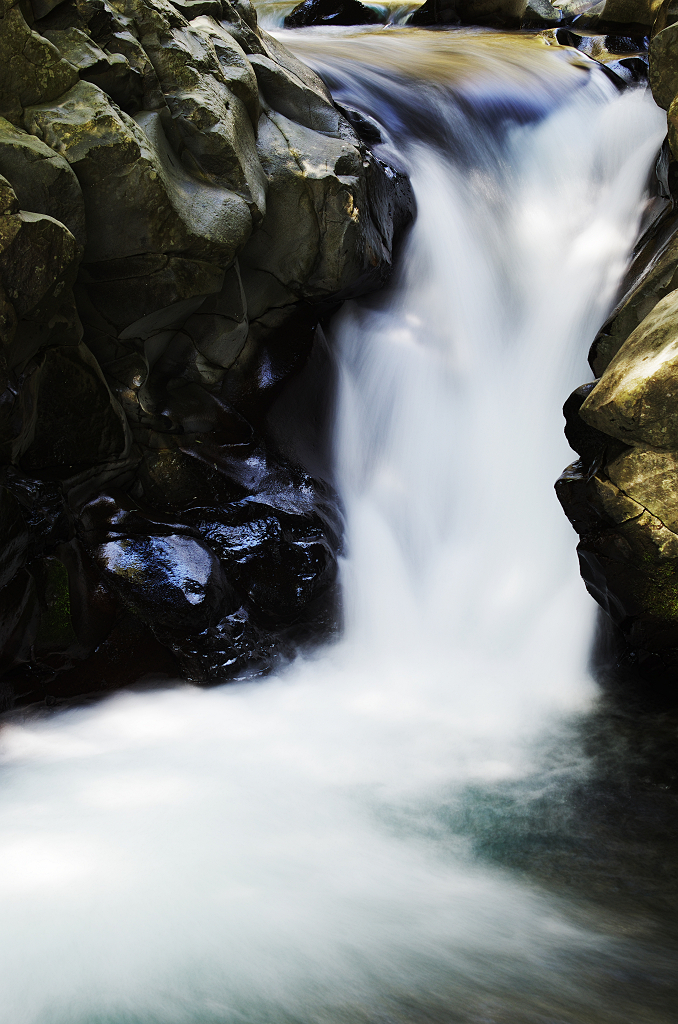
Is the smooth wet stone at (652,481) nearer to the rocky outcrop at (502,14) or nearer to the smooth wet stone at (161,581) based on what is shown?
the smooth wet stone at (161,581)

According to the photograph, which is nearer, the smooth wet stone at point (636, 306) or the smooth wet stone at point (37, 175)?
the smooth wet stone at point (37, 175)

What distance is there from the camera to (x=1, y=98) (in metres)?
3.86

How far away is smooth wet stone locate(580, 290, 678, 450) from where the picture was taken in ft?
12.2

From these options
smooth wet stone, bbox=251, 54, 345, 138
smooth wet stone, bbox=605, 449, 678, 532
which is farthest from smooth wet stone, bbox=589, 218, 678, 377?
smooth wet stone, bbox=251, 54, 345, 138

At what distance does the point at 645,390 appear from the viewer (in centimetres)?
374

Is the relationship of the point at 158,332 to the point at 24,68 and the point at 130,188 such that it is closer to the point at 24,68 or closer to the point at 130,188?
the point at 130,188

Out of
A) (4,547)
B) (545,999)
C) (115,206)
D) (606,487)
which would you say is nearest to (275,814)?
(545,999)

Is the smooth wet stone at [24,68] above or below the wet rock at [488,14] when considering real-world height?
below

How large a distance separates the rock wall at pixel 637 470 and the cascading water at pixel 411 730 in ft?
1.66

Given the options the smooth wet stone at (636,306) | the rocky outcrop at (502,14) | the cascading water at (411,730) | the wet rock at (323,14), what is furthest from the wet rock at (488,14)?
the smooth wet stone at (636,306)

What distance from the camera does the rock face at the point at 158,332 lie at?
394 centimetres

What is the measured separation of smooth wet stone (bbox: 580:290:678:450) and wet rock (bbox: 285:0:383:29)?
398 inches

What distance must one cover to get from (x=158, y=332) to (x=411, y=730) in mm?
2926

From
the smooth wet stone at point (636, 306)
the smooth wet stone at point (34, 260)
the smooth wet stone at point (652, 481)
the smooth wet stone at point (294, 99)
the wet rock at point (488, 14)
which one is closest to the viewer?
the smooth wet stone at point (34, 260)
